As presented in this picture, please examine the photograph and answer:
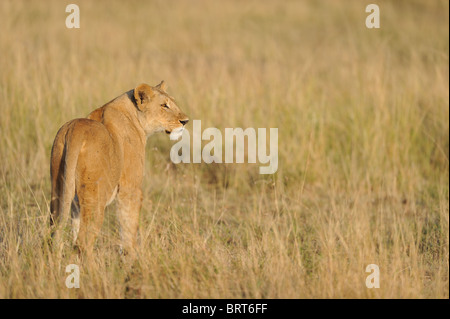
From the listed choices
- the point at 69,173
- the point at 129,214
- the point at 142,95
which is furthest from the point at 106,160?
the point at 142,95

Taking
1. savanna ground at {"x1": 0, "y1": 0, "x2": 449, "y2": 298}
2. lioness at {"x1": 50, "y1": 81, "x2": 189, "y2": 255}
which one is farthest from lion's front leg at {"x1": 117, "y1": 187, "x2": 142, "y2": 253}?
savanna ground at {"x1": 0, "y1": 0, "x2": 449, "y2": 298}

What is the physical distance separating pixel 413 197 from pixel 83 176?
343 centimetres

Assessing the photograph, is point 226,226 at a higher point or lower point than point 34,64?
lower

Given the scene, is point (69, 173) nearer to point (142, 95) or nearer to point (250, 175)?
point (142, 95)

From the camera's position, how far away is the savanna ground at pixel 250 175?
3.67 metres

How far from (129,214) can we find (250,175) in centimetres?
252

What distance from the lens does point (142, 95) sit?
14.1ft

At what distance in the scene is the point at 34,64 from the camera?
7.32 metres

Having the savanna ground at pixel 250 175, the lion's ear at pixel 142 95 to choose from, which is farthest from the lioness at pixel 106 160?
the savanna ground at pixel 250 175

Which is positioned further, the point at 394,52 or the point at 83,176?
the point at 394,52

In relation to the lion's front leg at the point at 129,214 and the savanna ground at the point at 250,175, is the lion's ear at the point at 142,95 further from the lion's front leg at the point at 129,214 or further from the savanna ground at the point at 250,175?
the savanna ground at the point at 250,175
